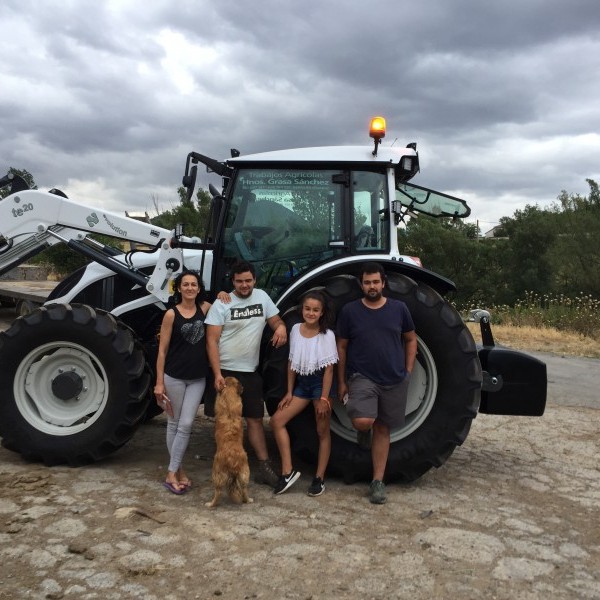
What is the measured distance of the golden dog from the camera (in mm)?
3811

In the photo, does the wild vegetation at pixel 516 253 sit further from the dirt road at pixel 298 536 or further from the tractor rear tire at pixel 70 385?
the tractor rear tire at pixel 70 385

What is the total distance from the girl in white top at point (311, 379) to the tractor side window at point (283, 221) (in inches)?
26.5

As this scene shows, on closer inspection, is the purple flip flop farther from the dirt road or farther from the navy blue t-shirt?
the navy blue t-shirt

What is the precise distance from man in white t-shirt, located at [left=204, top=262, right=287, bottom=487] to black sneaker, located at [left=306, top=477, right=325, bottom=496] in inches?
10.0

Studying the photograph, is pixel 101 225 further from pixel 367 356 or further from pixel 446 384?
pixel 446 384

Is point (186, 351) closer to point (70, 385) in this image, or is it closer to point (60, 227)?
point (70, 385)

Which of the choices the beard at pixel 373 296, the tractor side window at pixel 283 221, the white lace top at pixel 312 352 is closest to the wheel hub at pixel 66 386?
the tractor side window at pixel 283 221

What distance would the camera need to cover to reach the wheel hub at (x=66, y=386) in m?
4.46

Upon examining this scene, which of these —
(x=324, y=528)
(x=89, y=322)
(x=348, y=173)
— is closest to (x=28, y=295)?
(x=89, y=322)

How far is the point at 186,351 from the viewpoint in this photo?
4.09 meters

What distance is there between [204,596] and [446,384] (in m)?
2.25

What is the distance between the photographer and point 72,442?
14.4ft

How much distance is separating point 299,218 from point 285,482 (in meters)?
1.94

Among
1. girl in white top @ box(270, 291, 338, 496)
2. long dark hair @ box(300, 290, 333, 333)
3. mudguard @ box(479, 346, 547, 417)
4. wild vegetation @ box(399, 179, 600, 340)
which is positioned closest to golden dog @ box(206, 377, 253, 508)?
girl in white top @ box(270, 291, 338, 496)
